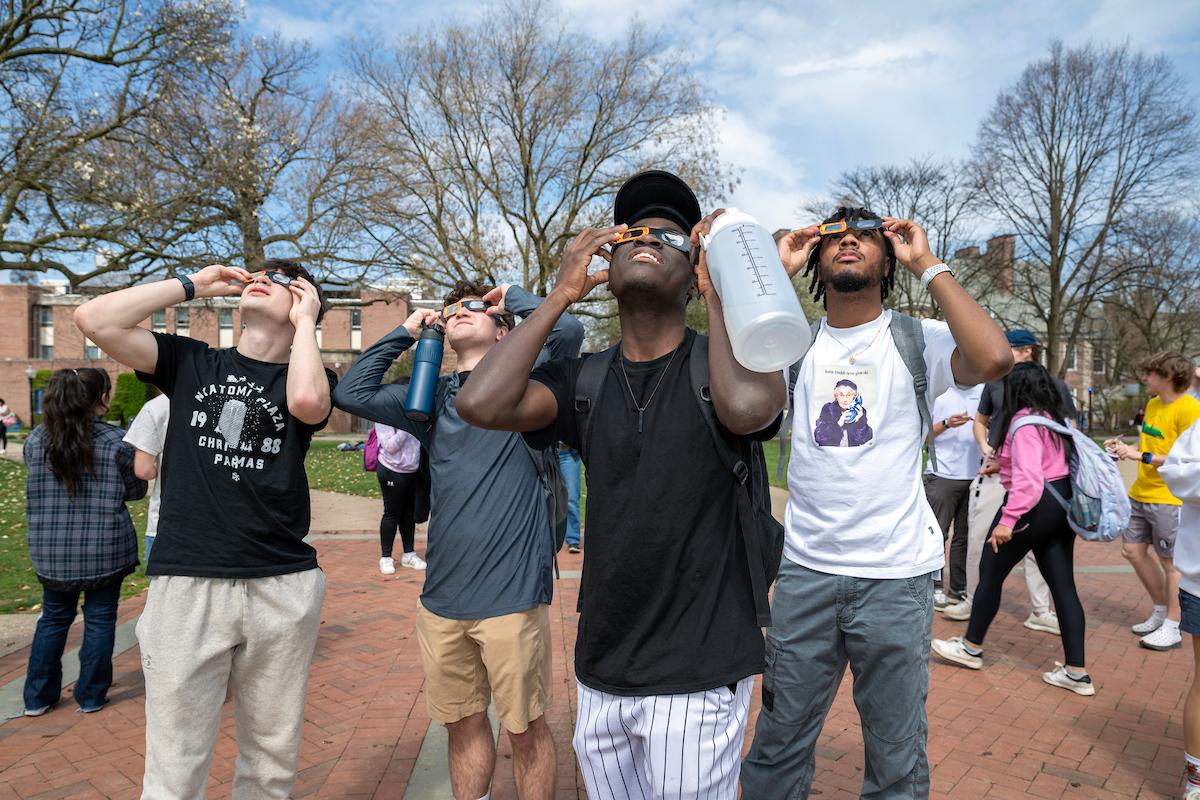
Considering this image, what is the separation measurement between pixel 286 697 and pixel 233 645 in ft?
0.87

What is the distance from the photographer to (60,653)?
4344mm

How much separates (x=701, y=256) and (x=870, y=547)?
1150mm

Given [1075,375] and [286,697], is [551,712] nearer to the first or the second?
[286,697]

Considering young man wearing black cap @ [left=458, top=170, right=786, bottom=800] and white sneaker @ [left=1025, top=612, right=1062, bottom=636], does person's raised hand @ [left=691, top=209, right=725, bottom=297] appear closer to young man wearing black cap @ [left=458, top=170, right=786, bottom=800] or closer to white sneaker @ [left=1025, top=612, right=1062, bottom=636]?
young man wearing black cap @ [left=458, top=170, right=786, bottom=800]

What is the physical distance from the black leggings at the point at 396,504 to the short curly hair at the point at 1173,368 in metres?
5.81

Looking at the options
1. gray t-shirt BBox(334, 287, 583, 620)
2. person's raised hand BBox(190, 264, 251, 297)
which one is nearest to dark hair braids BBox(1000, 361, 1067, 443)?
gray t-shirt BBox(334, 287, 583, 620)

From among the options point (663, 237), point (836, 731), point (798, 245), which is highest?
point (798, 245)

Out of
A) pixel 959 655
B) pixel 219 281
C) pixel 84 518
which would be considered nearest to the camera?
pixel 219 281

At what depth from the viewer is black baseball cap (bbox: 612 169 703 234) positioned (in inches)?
81.4

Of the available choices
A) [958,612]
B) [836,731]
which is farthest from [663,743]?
[958,612]

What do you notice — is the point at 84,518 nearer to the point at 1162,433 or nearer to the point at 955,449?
the point at 955,449

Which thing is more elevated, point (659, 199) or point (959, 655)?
point (659, 199)

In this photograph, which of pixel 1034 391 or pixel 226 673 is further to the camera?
pixel 1034 391

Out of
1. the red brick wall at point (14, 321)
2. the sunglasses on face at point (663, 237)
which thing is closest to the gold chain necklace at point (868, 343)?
the sunglasses on face at point (663, 237)
